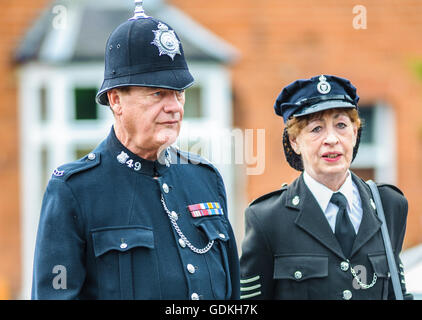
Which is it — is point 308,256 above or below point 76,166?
below

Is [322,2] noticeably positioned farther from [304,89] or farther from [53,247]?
[53,247]

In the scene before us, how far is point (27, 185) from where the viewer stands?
31.9 feet

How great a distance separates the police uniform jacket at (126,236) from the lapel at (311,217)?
363 millimetres

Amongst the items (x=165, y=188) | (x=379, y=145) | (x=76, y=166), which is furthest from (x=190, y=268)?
(x=379, y=145)

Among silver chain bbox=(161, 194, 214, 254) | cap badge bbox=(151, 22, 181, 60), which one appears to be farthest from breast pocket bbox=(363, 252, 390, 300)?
cap badge bbox=(151, 22, 181, 60)

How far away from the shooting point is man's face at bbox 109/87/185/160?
2848 mm

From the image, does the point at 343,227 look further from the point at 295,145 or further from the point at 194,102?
the point at 194,102

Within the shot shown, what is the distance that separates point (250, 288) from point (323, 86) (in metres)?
0.90

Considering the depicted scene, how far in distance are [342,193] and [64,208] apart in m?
1.20

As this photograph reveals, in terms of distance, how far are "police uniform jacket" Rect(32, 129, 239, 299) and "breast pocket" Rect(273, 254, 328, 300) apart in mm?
209

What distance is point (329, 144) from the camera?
10.4 feet

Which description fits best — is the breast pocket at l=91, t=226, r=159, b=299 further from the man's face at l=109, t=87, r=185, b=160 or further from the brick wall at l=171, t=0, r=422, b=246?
the brick wall at l=171, t=0, r=422, b=246

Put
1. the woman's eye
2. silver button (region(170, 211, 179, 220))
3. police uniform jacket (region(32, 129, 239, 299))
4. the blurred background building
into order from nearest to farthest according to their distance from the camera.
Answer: police uniform jacket (region(32, 129, 239, 299)), silver button (region(170, 211, 179, 220)), the woman's eye, the blurred background building

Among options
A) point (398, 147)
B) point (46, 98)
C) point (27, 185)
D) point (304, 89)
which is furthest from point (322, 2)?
point (304, 89)
